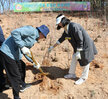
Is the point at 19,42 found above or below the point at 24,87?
above

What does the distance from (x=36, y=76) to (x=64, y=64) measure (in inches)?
36.6

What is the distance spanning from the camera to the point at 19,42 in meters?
1.97

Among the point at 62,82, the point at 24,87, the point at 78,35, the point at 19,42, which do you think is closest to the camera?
the point at 19,42

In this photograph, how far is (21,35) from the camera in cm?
199

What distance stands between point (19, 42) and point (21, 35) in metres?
0.11

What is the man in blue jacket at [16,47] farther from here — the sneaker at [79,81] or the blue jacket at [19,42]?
the sneaker at [79,81]

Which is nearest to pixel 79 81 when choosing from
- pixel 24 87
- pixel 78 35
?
pixel 78 35

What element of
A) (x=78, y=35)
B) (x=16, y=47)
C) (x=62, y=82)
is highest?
(x=78, y=35)

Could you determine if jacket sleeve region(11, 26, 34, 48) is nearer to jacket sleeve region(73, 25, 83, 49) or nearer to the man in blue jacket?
the man in blue jacket

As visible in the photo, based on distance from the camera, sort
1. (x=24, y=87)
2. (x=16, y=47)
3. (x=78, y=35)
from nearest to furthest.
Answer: (x=16, y=47)
(x=78, y=35)
(x=24, y=87)

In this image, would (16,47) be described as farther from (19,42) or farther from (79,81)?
(79,81)

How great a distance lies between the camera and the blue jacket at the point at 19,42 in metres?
1.98

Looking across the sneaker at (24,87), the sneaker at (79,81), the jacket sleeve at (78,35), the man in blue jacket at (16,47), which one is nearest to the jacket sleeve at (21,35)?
the man in blue jacket at (16,47)

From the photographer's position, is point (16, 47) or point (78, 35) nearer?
point (16, 47)
